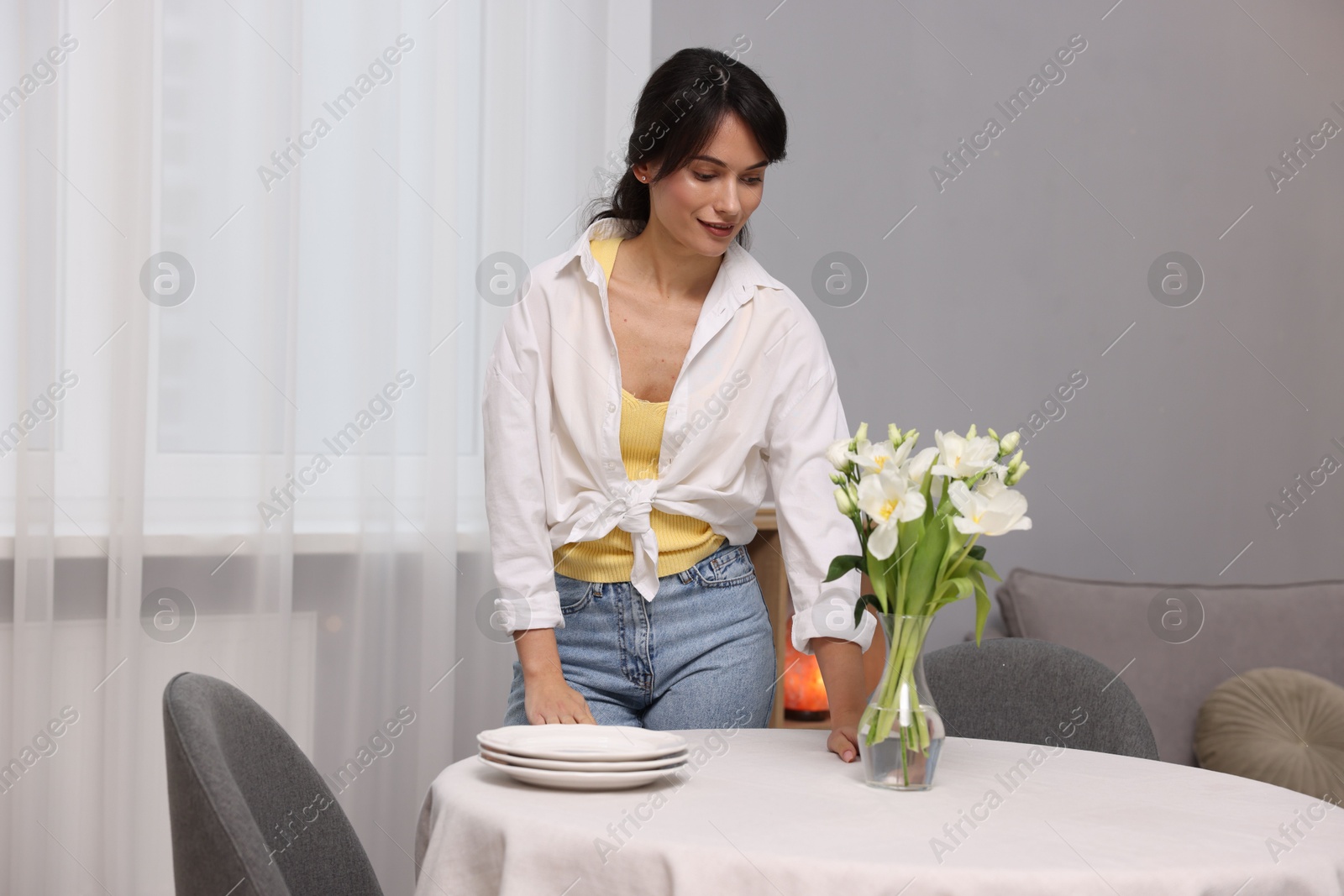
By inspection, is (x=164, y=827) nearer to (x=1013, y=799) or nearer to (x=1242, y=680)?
(x=1013, y=799)

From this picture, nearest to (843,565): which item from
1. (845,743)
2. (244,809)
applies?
(845,743)

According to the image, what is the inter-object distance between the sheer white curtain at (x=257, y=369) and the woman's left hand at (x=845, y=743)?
1350mm

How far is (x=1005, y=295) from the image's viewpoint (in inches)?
128

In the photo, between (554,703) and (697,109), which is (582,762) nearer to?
(554,703)

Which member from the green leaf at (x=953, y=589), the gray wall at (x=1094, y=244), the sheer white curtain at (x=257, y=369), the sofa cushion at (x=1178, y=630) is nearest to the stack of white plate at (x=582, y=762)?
the green leaf at (x=953, y=589)

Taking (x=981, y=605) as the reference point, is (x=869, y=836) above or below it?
below

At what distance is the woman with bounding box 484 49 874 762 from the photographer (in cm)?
162

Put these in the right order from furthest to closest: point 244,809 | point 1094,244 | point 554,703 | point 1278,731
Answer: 1. point 1094,244
2. point 1278,731
3. point 554,703
4. point 244,809

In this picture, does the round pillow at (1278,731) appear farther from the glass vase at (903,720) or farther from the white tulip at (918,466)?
the white tulip at (918,466)

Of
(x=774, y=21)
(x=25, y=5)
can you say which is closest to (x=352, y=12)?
(x=25, y=5)

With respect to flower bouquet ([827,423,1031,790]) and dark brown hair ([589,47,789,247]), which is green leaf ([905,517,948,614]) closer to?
flower bouquet ([827,423,1031,790])

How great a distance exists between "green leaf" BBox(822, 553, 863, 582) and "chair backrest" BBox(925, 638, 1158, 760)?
57 centimetres

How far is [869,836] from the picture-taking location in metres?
1.02

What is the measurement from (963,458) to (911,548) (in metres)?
0.11
